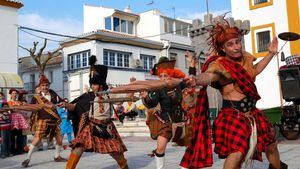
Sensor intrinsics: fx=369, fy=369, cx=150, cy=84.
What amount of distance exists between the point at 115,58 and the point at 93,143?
24.0 meters

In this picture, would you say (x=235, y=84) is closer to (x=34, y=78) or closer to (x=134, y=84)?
(x=134, y=84)

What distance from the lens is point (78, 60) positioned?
29688mm

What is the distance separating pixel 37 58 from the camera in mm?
32156

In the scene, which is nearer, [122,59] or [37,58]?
[122,59]

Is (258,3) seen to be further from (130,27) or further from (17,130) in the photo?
(17,130)

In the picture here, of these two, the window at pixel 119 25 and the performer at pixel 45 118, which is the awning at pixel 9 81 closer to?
the window at pixel 119 25

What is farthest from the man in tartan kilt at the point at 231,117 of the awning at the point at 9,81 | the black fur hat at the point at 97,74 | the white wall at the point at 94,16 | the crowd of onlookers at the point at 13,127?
the white wall at the point at 94,16

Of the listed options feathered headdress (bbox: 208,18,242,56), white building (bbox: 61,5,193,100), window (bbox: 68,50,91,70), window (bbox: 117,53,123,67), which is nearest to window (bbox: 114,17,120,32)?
white building (bbox: 61,5,193,100)

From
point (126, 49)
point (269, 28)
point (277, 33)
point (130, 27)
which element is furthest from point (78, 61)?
point (277, 33)

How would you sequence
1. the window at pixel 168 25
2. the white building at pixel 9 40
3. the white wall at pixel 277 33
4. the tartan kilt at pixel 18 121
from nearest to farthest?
1. the tartan kilt at pixel 18 121
2. the white building at pixel 9 40
3. the white wall at pixel 277 33
4. the window at pixel 168 25

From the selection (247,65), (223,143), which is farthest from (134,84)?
(247,65)

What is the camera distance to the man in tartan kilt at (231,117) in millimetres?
3393

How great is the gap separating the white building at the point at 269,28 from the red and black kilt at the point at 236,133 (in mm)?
19941

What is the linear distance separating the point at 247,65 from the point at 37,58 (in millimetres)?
30427
